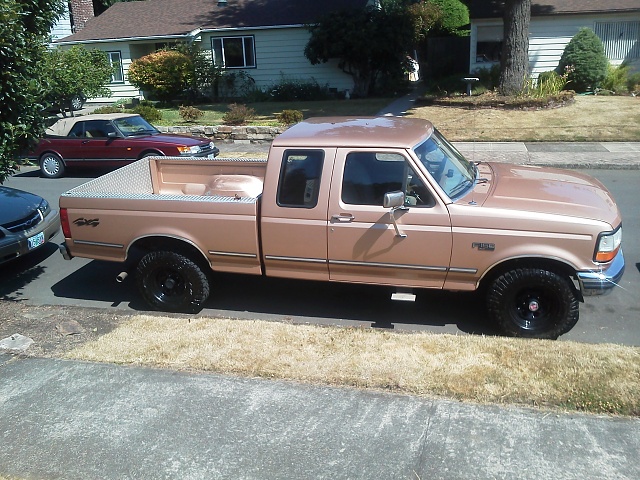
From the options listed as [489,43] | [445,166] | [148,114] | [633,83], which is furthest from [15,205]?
[489,43]

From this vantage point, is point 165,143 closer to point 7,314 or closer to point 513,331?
point 7,314

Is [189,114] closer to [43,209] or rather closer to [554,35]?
[43,209]

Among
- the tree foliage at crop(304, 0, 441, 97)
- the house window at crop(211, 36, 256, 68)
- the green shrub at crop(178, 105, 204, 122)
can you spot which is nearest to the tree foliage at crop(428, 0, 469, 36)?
the tree foliage at crop(304, 0, 441, 97)

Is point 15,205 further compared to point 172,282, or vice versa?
point 15,205

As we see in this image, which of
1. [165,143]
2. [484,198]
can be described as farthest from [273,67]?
[484,198]

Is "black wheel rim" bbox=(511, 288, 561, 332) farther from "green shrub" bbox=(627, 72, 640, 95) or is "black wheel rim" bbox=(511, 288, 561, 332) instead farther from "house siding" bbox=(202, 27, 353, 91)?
"house siding" bbox=(202, 27, 353, 91)

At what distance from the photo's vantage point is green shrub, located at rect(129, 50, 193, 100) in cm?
2603

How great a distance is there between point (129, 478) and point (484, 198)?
388cm

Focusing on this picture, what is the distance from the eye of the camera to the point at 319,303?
728cm

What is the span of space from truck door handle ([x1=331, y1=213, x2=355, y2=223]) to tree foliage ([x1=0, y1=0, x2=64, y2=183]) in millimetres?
3309

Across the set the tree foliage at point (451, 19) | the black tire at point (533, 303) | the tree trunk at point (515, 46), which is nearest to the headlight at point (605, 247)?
the black tire at point (533, 303)

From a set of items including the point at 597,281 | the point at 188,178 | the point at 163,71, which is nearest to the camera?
the point at 597,281

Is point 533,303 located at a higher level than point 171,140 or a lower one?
lower

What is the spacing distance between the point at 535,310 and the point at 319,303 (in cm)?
237
